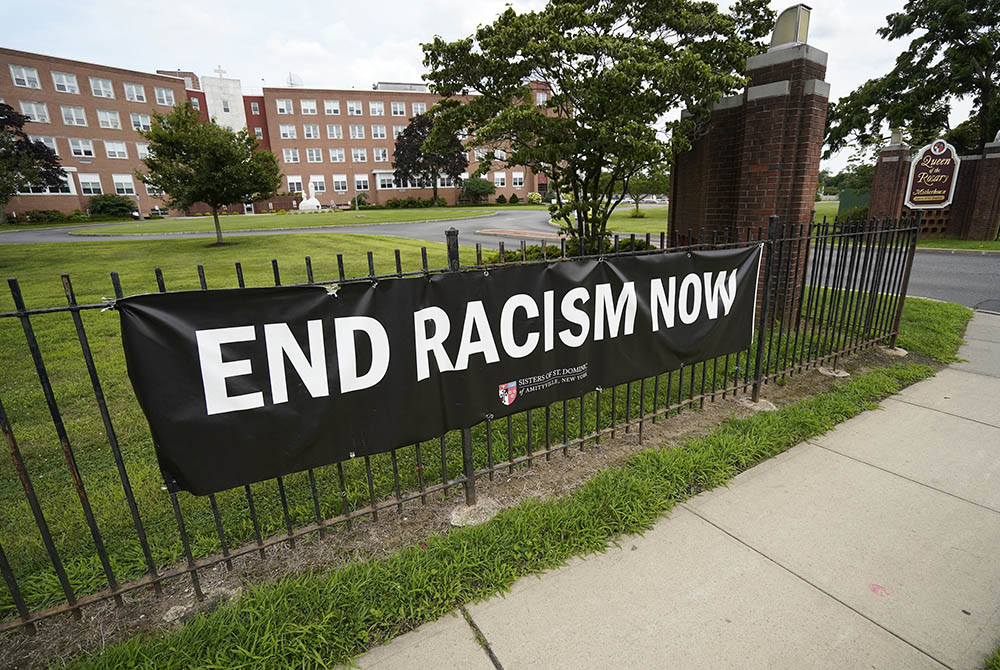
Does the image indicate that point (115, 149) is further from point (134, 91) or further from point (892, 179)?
point (892, 179)

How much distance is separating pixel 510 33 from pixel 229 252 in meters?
12.6

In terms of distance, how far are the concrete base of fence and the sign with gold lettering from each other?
844 inches

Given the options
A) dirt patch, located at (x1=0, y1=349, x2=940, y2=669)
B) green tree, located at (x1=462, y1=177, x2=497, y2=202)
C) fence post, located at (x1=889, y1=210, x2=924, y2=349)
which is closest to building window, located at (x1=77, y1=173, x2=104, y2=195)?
green tree, located at (x1=462, y1=177, x2=497, y2=202)

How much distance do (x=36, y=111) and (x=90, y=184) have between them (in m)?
6.37

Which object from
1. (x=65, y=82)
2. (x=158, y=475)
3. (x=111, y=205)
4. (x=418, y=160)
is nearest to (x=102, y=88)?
(x=65, y=82)

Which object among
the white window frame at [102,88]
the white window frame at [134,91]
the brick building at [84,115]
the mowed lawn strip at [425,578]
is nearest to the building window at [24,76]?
the brick building at [84,115]

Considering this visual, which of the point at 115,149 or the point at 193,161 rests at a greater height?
the point at 115,149

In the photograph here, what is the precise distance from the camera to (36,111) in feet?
136

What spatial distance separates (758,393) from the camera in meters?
4.98

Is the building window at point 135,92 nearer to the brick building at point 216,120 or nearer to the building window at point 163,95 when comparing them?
the brick building at point 216,120

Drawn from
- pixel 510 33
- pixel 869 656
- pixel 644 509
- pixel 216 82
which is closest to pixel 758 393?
pixel 644 509

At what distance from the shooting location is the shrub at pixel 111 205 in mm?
41281

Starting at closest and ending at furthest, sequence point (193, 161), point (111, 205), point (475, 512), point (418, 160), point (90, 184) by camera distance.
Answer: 1. point (475, 512)
2. point (193, 161)
3. point (111, 205)
4. point (90, 184)
5. point (418, 160)

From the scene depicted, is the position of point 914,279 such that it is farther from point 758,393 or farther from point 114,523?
point 114,523
